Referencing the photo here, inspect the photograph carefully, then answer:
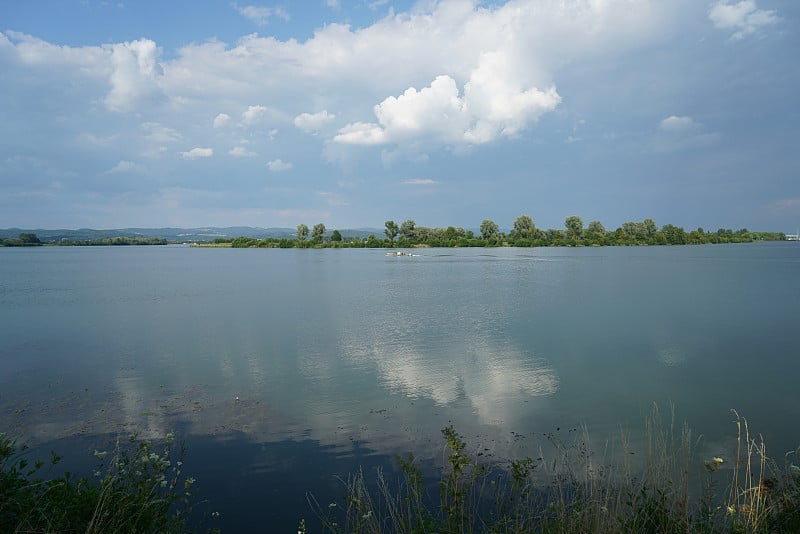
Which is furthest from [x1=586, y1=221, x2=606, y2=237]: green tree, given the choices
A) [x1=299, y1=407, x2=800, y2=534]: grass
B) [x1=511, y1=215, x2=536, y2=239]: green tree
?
[x1=299, y1=407, x2=800, y2=534]: grass

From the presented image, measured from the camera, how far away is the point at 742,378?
1140cm

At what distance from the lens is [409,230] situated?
123312 mm

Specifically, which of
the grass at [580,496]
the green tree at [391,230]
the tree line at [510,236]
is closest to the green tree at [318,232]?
the tree line at [510,236]

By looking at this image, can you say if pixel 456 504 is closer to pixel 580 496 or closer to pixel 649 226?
pixel 580 496

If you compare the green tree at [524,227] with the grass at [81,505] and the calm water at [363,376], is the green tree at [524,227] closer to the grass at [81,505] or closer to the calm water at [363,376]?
the calm water at [363,376]

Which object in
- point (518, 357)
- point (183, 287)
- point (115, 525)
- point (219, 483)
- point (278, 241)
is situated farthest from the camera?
point (278, 241)

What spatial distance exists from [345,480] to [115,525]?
9.75ft

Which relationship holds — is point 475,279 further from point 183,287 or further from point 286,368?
point 286,368

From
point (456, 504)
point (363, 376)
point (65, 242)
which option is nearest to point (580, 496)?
point (456, 504)

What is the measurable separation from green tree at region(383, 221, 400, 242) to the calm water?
96.9m

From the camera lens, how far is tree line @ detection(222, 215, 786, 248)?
4700 inches

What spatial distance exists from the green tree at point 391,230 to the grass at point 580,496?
113424 millimetres

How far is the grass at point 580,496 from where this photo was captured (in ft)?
14.2

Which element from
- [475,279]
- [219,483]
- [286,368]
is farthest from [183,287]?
[219,483]
